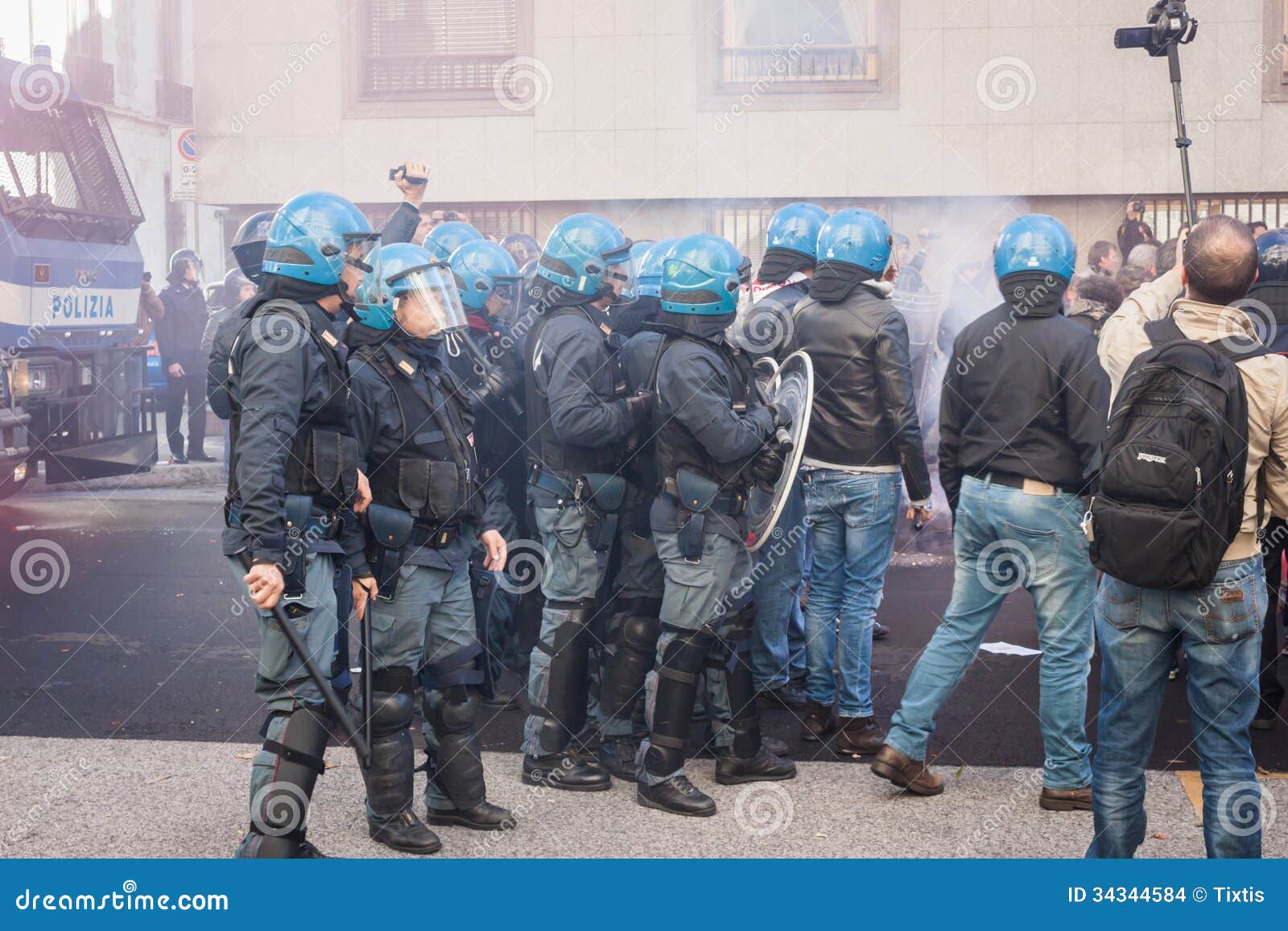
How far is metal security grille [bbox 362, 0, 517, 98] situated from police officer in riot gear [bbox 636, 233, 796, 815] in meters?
14.1

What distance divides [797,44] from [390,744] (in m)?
15.1

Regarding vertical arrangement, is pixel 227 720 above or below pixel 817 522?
below

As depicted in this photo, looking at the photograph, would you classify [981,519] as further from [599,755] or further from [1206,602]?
[599,755]

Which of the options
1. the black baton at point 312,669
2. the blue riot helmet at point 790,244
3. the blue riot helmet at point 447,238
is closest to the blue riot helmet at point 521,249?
the blue riot helmet at point 447,238

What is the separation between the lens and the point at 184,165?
67.3 ft

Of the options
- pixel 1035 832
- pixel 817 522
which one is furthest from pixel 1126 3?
pixel 1035 832

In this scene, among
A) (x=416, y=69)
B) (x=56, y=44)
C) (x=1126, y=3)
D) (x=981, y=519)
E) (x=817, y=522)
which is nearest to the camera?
(x=981, y=519)

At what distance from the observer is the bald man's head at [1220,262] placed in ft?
11.6

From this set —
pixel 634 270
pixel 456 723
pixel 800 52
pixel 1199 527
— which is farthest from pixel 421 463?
pixel 800 52

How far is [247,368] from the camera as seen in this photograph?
388cm

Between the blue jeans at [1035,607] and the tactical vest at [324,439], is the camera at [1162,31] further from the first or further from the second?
the tactical vest at [324,439]

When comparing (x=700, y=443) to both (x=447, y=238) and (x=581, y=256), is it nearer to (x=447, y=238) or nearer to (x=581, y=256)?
(x=581, y=256)

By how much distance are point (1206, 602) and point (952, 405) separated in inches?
61.5

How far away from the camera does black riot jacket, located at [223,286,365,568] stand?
12.4 ft
